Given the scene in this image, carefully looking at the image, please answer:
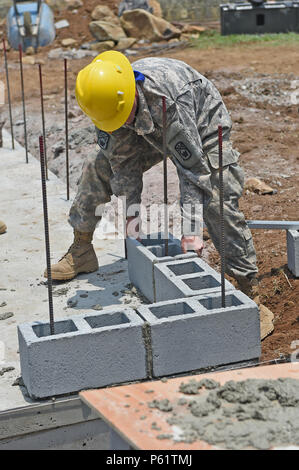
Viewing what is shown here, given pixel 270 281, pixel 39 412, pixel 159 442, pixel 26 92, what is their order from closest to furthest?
pixel 159 442, pixel 39 412, pixel 270 281, pixel 26 92

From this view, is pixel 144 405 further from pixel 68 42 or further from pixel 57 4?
pixel 57 4

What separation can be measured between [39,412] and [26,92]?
31.8 feet

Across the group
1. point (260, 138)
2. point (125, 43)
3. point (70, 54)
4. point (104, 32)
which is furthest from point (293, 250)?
point (104, 32)

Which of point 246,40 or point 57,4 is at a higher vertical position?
point 57,4

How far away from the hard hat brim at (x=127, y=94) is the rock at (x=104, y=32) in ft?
43.3

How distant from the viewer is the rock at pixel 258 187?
23.6 feet

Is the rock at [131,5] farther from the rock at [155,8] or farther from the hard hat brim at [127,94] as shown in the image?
the hard hat brim at [127,94]

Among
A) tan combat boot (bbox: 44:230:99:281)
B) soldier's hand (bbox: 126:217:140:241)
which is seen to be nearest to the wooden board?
soldier's hand (bbox: 126:217:140:241)

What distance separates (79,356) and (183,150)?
129cm

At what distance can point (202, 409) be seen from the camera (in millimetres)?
2939

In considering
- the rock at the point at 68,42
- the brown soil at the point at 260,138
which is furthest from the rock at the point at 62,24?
the brown soil at the point at 260,138

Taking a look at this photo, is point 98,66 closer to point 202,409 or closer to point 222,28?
point 202,409

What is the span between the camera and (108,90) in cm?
423

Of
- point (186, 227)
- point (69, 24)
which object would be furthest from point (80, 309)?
point (69, 24)
